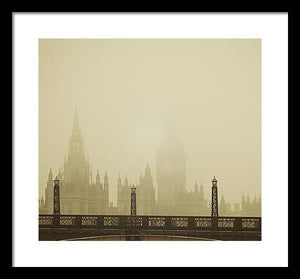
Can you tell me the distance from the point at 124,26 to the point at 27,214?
2.23 m

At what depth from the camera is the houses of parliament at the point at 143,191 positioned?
6703 millimetres

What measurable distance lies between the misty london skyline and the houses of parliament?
0.20 feet

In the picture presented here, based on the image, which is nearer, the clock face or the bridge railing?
the bridge railing

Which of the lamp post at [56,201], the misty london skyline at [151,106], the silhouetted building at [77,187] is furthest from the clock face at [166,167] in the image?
the lamp post at [56,201]

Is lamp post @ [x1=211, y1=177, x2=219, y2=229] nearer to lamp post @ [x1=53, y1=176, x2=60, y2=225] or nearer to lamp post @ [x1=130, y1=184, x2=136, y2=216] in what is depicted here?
lamp post @ [x1=130, y1=184, x2=136, y2=216]

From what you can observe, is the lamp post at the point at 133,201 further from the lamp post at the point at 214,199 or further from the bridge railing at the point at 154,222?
the lamp post at the point at 214,199

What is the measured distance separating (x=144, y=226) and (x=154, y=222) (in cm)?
13

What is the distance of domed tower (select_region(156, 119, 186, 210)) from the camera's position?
670 cm

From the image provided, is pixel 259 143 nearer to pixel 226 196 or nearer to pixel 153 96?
pixel 226 196


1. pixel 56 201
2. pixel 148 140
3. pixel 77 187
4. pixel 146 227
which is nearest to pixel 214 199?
pixel 146 227

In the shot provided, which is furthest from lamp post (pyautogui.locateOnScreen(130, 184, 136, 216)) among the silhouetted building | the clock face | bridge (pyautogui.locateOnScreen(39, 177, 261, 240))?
the clock face

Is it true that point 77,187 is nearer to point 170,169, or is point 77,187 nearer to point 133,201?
point 133,201

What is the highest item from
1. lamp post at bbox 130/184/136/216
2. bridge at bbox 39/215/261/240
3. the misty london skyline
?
the misty london skyline

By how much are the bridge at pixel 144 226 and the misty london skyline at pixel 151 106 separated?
0.88ft
